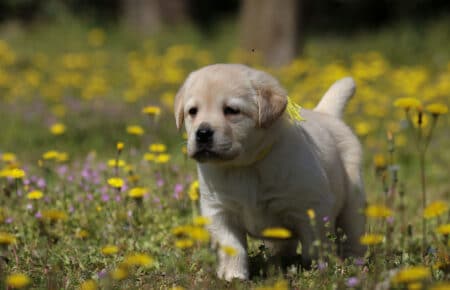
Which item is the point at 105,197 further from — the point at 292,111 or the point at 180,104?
the point at 292,111

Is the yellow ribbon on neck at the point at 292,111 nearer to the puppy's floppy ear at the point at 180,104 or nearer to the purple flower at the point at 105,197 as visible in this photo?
the puppy's floppy ear at the point at 180,104

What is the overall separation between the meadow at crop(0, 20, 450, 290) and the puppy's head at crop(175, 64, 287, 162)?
0.42 meters

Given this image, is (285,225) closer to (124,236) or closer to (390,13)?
(124,236)

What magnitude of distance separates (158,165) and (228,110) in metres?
2.24

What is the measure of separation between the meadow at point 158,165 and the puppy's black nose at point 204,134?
44 centimetres

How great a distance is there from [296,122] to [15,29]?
15.2 m

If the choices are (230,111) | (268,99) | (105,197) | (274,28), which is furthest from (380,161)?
(274,28)

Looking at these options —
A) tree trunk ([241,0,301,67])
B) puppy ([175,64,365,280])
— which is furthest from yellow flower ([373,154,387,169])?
tree trunk ([241,0,301,67])

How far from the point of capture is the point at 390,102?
8.42 meters

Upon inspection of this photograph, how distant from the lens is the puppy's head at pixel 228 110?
325 centimetres

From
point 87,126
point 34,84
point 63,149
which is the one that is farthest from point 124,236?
point 34,84

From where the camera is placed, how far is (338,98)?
4.47 metres

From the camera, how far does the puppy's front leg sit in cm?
349

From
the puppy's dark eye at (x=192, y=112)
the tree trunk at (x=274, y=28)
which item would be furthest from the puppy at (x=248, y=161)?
the tree trunk at (x=274, y=28)
